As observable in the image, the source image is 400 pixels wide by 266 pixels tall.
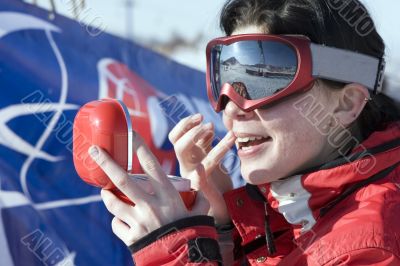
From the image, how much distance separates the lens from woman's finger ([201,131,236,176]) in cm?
196

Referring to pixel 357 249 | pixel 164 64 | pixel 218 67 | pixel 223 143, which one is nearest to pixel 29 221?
pixel 223 143

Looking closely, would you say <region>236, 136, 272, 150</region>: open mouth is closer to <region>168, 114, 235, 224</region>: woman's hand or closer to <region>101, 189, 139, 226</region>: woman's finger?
<region>168, 114, 235, 224</region>: woman's hand

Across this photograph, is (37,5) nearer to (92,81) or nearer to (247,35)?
(92,81)

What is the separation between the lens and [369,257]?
4.49 feet

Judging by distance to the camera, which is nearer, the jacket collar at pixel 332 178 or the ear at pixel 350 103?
the jacket collar at pixel 332 178

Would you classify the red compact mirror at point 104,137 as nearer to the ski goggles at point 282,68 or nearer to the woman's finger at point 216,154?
the ski goggles at point 282,68

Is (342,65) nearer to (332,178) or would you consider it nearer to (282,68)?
(282,68)

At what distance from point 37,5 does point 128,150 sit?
1.69 meters

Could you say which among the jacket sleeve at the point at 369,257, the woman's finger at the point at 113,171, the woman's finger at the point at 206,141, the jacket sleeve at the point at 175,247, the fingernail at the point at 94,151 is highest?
the fingernail at the point at 94,151

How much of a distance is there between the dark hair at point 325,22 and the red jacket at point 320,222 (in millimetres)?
97

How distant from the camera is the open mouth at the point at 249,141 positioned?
5.50ft

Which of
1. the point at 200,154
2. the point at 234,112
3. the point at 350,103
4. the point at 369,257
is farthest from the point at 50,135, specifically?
the point at 369,257

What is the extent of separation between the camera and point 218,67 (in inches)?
71.9

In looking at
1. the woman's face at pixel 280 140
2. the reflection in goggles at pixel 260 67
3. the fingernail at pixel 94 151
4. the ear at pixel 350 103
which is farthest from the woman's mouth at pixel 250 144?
the fingernail at pixel 94 151
